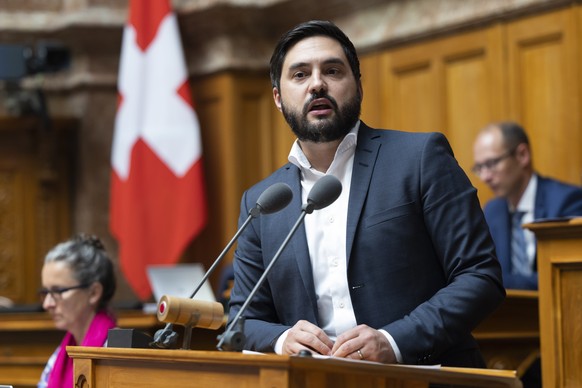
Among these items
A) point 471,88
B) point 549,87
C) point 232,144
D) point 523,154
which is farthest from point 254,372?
point 232,144

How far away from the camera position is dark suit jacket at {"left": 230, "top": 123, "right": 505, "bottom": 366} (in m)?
2.97

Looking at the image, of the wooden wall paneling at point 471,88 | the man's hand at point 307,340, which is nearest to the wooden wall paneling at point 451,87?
the wooden wall paneling at point 471,88

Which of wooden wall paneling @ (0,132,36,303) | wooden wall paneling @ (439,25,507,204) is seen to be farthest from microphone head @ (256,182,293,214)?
wooden wall paneling @ (0,132,36,303)

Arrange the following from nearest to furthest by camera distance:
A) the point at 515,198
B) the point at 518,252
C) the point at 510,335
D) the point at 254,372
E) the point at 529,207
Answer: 1. the point at 254,372
2. the point at 510,335
3. the point at 518,252
4. the point at 529,207
5. the point at 515,198

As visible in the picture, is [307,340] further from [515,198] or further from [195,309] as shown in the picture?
[515,198]

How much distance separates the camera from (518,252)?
18.7 feet

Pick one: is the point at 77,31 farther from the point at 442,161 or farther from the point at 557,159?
the point at 442,161

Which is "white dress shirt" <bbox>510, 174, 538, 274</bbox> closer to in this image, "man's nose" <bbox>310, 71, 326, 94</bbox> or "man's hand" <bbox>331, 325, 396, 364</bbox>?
"man's nose" <bbox>310, 71, 326, 94</bbox>

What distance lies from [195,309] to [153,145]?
6042mm

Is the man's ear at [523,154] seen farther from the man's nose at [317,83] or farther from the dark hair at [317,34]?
the man's nose at [317,83]

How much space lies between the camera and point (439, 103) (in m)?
7.39

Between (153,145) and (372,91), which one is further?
(153,145)

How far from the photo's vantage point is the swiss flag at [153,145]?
861 cm

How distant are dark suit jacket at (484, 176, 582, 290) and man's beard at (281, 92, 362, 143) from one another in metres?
2.43
